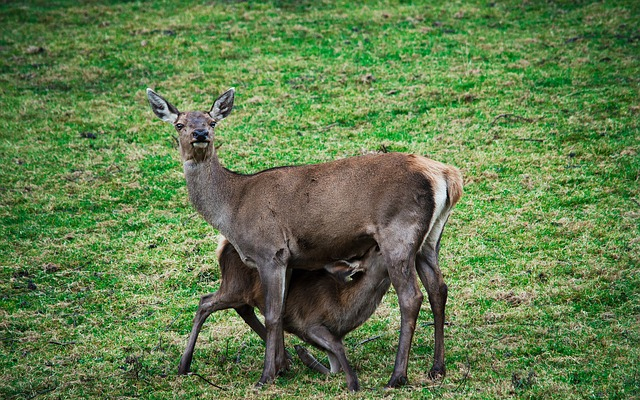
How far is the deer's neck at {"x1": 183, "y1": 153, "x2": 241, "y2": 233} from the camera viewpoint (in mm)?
8182

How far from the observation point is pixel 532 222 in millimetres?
10758

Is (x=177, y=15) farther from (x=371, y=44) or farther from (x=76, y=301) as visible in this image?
(x=76, y=301)

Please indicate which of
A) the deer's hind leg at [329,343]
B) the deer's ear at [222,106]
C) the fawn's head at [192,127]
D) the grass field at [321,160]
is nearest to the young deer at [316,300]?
the deer's hind leg at [329,343]

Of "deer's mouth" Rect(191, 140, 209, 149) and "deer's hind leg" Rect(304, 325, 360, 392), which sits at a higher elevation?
"deer's mouth" Rect(191, 140, 209, 149)

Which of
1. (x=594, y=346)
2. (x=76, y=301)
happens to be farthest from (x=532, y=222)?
(x=76, y=301)

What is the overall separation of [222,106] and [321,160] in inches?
162

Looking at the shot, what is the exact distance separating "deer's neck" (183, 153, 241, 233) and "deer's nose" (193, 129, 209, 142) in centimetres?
40

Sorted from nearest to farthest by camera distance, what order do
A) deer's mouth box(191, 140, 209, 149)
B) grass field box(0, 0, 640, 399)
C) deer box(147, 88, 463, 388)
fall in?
1. deer box(147, 88, 463, 388)
2. grass field box(0, 0, 640, 399)
3. deer's mouth box(191, 140, 209, 149)

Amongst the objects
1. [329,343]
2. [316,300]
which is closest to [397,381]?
[329,343]

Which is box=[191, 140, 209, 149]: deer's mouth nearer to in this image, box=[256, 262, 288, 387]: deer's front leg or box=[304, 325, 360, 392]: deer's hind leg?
box=[256, 262, 288, 387]: deer's front leg

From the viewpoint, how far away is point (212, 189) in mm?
8320

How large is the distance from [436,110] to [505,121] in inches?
50.7

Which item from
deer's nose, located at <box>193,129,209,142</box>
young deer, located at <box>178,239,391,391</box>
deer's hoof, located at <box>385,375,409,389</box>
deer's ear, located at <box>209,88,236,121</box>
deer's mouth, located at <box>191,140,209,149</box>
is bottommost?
deer's hoof, located at <box>385,375,409,389</box>

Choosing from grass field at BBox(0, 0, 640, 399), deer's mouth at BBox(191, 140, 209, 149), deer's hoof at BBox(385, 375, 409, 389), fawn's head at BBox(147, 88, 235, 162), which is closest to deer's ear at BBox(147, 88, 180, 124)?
fawn's head at BBox(147, 88, 235, 162)
